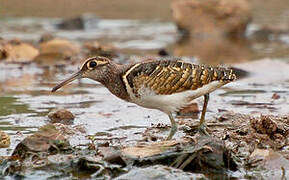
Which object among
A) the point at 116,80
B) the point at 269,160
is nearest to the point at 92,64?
the point at 116,80

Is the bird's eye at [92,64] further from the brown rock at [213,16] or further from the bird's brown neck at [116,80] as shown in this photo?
the brown rock at [213,16]

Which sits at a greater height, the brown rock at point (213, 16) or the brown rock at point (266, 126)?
the brown rock at point (213, 16)

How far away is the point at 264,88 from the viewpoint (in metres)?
12.9

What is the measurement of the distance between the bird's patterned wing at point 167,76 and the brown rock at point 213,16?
12.2 m

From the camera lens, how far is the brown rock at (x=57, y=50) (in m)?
16.3

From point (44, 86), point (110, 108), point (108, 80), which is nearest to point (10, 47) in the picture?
point (44, 86)

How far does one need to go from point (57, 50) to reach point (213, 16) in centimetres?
626

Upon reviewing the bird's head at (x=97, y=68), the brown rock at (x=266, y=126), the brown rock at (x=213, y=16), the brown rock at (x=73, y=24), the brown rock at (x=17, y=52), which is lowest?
the brown rock at (x=266, y=126)

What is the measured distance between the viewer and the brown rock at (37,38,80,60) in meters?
16.3

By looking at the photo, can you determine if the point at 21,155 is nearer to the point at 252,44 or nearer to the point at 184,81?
the point at 184,81

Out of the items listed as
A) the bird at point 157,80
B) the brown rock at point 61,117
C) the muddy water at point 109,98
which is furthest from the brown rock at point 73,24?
the bird at point 157,80

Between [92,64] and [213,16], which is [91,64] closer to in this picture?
[92,64]

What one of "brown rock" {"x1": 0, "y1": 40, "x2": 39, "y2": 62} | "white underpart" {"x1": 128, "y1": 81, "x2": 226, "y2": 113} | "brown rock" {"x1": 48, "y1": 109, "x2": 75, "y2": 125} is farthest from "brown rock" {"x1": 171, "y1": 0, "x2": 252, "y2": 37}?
"white underpart" {"x1": 128, "y1": 81, "x2": 226, "y2": 113}

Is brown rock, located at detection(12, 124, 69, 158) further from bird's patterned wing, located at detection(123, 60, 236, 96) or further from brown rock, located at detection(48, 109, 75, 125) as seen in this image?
brown rock, located at detection(48, 109, 75, 125)
